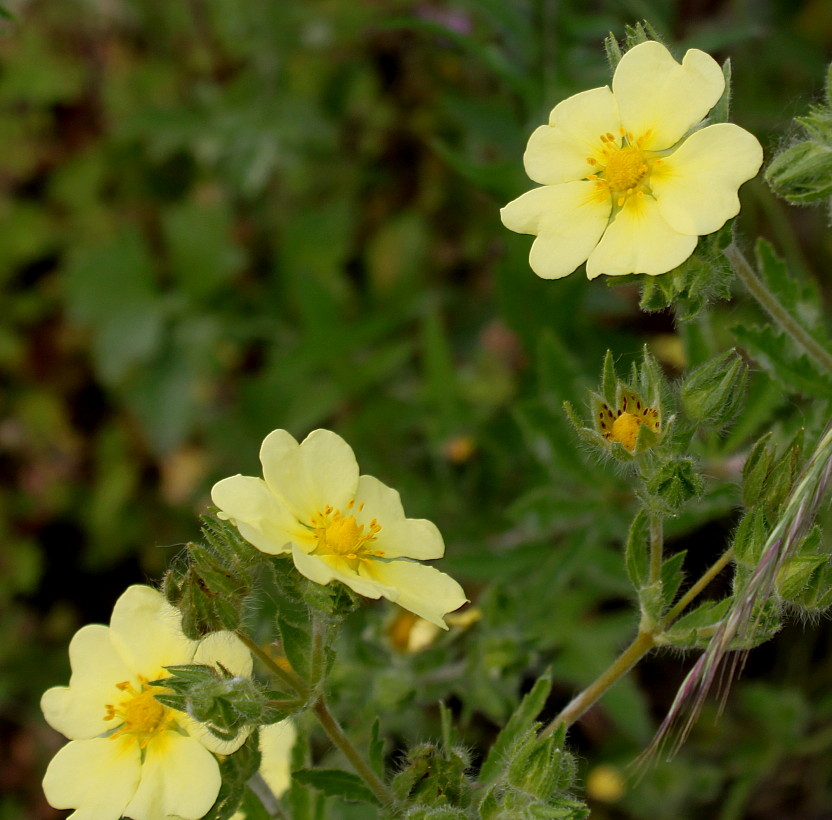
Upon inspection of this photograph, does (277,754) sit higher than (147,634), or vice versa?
(147,634)

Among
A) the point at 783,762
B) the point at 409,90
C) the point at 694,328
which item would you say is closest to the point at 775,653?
the point at 783,762

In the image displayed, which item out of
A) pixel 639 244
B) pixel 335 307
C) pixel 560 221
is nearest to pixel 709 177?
pixel 639 244

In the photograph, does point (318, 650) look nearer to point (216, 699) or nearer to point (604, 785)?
point (216, 699)

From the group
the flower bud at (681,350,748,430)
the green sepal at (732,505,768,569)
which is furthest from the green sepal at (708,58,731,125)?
the green sepal at (732,505,768,569)

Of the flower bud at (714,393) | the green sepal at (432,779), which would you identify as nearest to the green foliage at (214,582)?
the green sepal at (432,779)

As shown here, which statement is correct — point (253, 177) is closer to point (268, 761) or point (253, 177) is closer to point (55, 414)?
point (55, 414)

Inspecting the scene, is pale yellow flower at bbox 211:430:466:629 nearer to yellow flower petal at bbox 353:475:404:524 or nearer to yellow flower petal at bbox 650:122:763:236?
yellow flower petal at bbox 353:475:404:524

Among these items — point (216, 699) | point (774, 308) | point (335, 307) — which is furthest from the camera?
point (335, 307)
